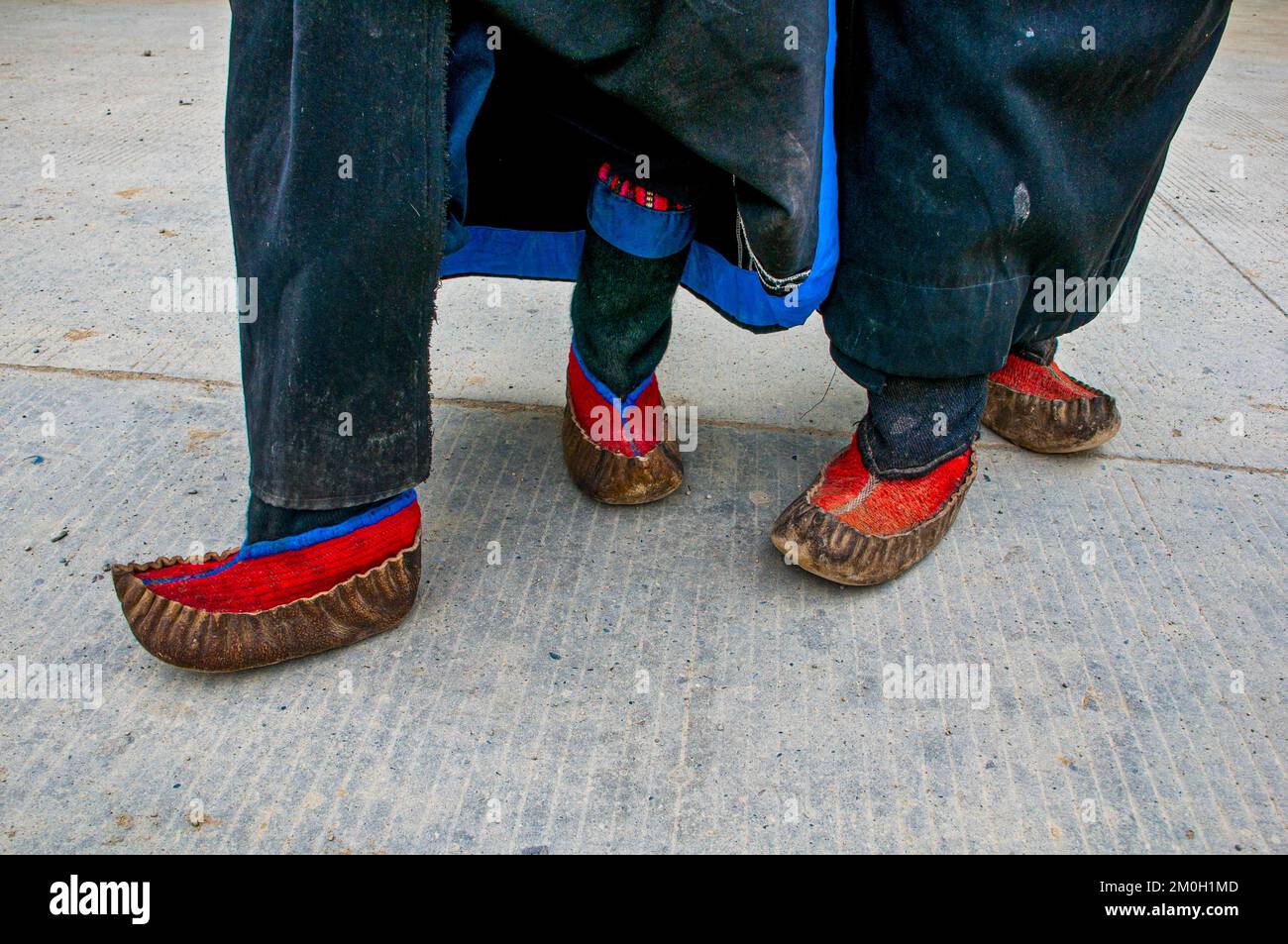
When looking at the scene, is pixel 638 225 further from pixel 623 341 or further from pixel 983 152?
pixel 983 152

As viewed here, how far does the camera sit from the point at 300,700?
1.25 m

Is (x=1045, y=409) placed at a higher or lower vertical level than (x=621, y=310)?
lower

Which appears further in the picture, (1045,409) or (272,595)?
(1045,409)

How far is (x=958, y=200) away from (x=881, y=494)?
415 millimetres

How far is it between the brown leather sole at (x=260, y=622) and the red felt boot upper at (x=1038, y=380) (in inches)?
41.2

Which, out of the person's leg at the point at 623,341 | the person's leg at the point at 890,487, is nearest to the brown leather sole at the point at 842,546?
the person's leg at the point at 890,487

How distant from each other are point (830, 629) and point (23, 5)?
4.90 m

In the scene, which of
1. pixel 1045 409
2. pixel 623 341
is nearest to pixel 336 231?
pixel 623 341

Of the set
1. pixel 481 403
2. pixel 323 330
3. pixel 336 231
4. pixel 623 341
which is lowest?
pixel 481 403

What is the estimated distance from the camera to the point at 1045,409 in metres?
1.75

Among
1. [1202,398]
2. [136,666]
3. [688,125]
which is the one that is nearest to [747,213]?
[688,125]

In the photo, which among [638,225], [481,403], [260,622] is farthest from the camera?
[481,403]

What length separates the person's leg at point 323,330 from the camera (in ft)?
3.42

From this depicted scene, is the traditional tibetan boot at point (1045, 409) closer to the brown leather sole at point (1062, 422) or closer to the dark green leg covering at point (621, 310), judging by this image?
the brown leather sole at point (1062, 422)
